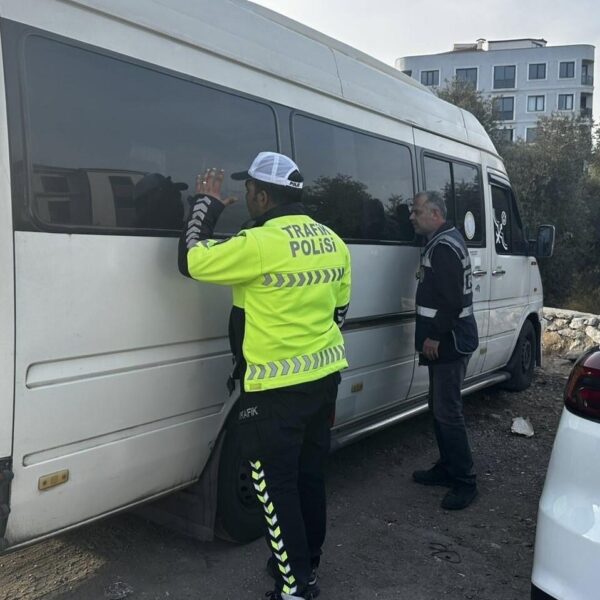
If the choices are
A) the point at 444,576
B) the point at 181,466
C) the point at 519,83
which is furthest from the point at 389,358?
the point at 519,83

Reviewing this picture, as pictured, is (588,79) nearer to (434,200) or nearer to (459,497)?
(434,200)

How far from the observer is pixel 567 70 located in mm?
62688

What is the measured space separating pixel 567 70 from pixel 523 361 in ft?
211

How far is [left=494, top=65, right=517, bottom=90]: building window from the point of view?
63.7 metres

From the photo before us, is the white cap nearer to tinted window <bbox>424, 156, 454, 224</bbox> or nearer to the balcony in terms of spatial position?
tinted window <bbox>424, 156, 454, 224</bbox>

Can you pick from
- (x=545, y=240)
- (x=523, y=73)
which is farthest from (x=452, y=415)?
(x=523, y=73)

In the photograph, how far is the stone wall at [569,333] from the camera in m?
10.1

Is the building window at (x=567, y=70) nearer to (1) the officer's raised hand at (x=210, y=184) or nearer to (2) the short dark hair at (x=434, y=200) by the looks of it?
(2) the short dark hair at (x=434, y=200)

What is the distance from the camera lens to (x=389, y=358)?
179 inches

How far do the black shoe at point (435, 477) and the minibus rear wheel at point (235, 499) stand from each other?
4.79 ft

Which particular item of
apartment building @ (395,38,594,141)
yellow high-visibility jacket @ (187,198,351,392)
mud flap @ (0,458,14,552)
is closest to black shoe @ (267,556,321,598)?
yellow high-visibility jacket @ (187,198,351,392)

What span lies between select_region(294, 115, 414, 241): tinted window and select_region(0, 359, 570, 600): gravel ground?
1.75 m

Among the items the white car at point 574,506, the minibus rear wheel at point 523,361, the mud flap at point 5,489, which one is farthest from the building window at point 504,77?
the mud flap at point 5,489

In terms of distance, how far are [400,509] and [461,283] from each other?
59.2 inches
